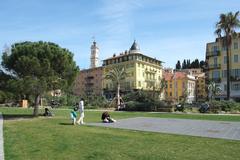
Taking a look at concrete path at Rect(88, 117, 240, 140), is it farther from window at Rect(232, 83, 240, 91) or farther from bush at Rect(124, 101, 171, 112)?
window at Rect(232, 83, 240, 91)

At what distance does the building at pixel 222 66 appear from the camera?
6638 centimetres

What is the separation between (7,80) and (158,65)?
87868mm

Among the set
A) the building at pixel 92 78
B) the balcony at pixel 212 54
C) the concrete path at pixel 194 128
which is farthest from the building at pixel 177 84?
the concrete path at pixel 194 128

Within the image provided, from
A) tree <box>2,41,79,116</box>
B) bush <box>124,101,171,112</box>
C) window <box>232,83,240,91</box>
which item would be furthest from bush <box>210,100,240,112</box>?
window <box>232,83,240,91</box>

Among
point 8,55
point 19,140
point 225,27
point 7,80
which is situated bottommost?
point 19,140

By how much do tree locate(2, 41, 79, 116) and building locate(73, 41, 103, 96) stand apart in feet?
276

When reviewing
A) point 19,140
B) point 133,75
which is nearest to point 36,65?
point 19,140

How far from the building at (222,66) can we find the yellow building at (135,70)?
25.6 m

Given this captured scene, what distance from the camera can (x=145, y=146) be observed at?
36.4 ft

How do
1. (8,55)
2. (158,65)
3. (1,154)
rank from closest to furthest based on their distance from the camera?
(1,154), (8,55), (158,65)

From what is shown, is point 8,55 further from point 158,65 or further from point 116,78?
point 158,65

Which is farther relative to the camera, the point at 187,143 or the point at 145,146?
the point at 187,143

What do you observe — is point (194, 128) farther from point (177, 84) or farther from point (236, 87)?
point (177, 84)

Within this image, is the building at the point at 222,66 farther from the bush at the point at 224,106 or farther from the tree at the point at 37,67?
the tree at the point at 37,67
